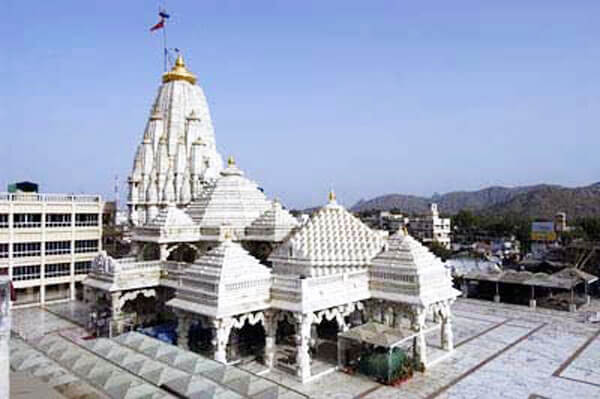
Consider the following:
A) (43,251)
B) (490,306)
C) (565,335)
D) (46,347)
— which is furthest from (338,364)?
(43,251)

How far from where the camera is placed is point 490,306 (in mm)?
30328

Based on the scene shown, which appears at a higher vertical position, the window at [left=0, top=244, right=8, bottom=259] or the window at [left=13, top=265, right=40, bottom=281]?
the window at [left=0, top=244, right=8, bottom=259]

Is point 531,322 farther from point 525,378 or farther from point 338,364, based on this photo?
point 338,364

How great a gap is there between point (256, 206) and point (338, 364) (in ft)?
37.4

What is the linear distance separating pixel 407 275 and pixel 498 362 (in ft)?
17.4

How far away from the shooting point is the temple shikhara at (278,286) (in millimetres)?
17328

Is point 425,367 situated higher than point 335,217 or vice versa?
point 335,217

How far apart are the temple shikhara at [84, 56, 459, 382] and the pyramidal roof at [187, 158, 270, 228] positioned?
0.08 metres

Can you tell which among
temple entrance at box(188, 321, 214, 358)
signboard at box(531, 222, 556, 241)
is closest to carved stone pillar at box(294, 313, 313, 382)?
temple entrance at box(188, 321, 214, 358)

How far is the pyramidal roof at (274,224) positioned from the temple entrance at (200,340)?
5843 millimetres

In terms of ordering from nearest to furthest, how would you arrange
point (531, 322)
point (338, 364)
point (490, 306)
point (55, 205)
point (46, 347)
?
point (46, 347) → point (338, 364) → point (531, 322) → point (490, 306) → point (55, 205)

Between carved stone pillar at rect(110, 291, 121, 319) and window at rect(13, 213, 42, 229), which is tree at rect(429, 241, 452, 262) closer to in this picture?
carved stone pillar at rect(110, 291, 121, 319)

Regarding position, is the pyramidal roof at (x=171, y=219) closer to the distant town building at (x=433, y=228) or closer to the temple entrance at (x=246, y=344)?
the temple entrance at (x=246, y=344)

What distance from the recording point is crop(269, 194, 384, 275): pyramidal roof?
20.7 metres
